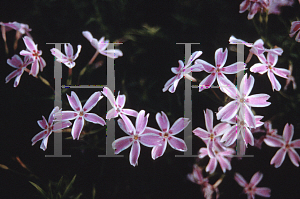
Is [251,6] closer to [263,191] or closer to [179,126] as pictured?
[179,126]

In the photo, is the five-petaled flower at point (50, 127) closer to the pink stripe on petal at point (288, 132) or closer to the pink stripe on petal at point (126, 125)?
the pink stripe on petal at point (126, 125)

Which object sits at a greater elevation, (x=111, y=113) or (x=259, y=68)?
(x=259, y=68)

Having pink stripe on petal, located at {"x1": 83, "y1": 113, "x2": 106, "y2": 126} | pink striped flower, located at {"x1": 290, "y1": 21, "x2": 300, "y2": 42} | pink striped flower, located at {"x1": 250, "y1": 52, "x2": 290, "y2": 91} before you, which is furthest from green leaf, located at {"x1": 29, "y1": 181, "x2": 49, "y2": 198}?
pink striped flower, located at {"x1": 290, "y1": 21, "x2": 300, "y2": 42}

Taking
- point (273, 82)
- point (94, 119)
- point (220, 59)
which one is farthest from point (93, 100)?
point (273, 82)

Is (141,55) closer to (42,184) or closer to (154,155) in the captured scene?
(154,155)

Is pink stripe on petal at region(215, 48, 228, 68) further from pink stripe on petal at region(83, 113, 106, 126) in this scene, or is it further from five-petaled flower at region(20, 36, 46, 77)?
five-petaled flower at region(20, 36, 46, 77)
